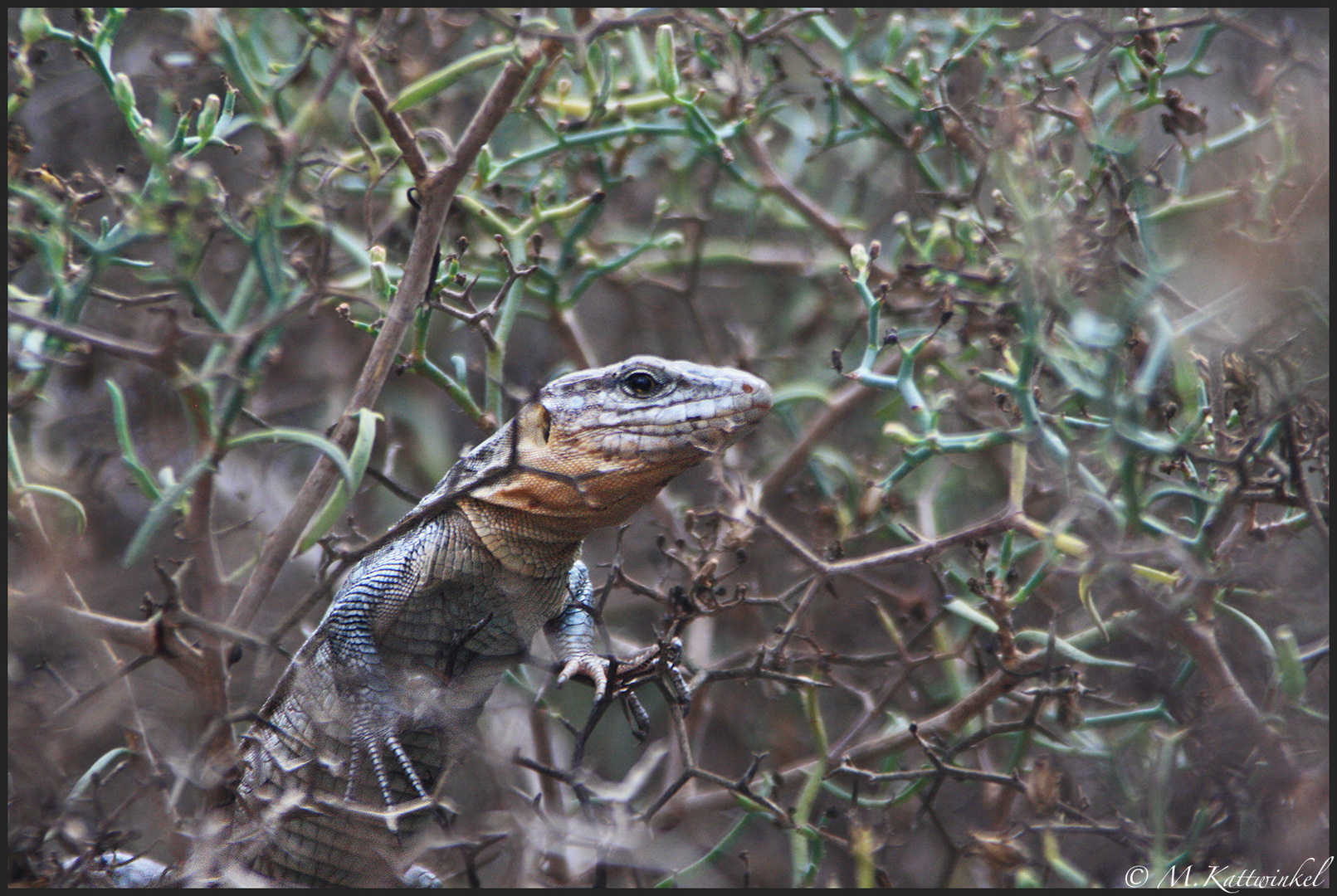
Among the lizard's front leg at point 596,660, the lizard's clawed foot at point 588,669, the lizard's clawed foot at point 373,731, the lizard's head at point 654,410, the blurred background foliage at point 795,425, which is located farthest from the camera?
the lizard's clawed foot at point 588,669

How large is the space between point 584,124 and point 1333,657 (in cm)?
329

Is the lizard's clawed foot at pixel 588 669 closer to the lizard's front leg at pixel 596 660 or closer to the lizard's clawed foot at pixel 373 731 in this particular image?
the lizard's front leg at pixel 596 660

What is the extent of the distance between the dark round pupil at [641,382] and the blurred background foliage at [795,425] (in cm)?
43

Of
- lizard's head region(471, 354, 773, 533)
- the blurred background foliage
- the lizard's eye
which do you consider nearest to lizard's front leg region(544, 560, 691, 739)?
the blurred background foliage

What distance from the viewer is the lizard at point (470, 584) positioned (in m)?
3.50

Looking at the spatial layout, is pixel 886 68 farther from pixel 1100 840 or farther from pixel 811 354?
pixel 1100 840

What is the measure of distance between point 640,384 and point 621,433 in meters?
0.22

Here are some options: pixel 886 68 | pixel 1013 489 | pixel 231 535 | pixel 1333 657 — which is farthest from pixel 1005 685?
pixel 231 535

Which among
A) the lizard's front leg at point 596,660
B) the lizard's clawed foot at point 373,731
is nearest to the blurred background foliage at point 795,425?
the lizard's front leg at point 596,660

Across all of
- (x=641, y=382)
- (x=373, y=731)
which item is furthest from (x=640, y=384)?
(x=373, y=731)

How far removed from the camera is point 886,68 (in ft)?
14.1

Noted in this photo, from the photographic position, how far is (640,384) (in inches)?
145

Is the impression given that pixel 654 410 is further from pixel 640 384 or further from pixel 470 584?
pixel 470 584

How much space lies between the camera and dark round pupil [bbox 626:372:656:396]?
3.66 meters
